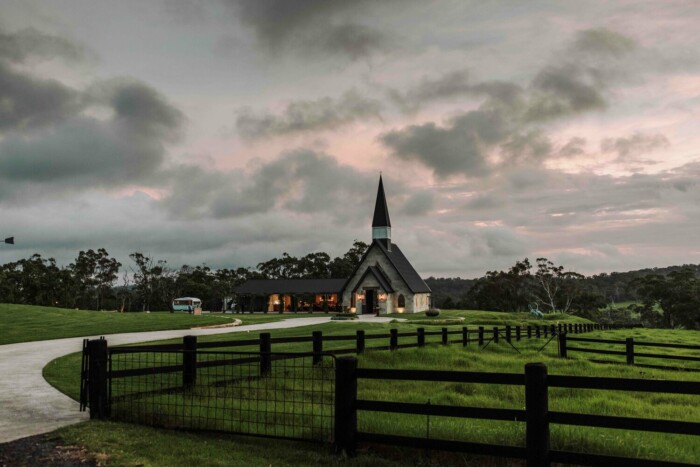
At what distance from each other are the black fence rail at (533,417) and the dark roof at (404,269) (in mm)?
59000

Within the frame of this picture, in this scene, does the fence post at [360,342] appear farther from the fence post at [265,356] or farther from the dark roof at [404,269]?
the dark roof at [404,269]

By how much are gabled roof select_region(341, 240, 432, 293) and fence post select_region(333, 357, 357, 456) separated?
193ft

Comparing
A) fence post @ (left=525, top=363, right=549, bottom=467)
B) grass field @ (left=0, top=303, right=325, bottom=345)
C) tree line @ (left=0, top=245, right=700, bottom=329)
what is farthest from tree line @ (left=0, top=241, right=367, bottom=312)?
fence post @ (left=525, top=363, right=549, bottom=467)

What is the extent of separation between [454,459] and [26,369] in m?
14.6

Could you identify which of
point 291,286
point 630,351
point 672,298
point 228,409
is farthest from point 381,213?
point 228,409

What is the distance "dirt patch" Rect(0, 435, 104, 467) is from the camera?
6867mm

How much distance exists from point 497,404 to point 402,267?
61135mm

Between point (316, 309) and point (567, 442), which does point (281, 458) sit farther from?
point (316, 309)

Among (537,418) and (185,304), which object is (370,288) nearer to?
(185,304)

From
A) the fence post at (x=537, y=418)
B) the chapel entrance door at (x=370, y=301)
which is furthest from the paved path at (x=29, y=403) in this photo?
the chapel entrance door at (x=370, y=301)

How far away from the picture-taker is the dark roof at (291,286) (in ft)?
259

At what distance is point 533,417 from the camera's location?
619 centimetres

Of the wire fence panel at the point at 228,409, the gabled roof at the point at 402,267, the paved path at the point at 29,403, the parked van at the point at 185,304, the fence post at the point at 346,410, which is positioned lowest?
the parked van at the point at 185,304

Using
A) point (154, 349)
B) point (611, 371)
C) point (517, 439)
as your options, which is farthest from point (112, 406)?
point (611, 371)
